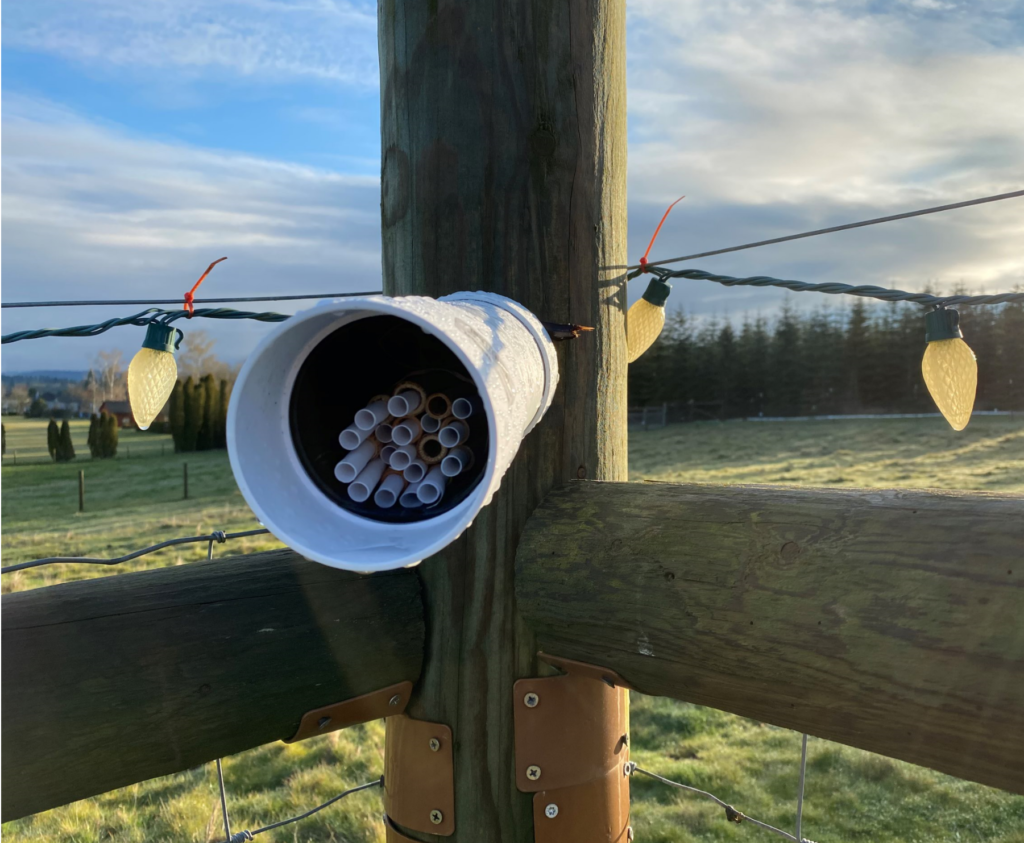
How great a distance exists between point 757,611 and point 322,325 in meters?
0.73

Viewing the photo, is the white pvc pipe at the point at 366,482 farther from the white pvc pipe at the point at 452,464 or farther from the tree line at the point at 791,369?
the tree line at the point at 791,369

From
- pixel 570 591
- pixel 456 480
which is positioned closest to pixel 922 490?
pixel 570 591

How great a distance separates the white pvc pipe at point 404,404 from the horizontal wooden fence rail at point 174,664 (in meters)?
0.37

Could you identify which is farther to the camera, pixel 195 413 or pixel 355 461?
pixel 195 413

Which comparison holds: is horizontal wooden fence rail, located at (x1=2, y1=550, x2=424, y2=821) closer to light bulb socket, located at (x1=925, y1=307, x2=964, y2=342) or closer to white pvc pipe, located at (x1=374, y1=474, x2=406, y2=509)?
white pvc pipe, located at (x1=374, y1=474, x2=406, y2=509)

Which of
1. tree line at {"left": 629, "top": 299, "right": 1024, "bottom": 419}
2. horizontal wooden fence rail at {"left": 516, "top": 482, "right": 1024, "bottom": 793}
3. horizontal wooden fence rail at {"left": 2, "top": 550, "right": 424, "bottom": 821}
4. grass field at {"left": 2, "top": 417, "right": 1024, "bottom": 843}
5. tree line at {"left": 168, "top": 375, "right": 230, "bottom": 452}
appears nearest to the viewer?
horizontal wooden fence rail at {"left": 516, "top": 482, "right": 1024, "bottom": 793}

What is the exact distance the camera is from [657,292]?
1742 mm

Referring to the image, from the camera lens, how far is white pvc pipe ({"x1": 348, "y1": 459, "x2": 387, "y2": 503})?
102cm

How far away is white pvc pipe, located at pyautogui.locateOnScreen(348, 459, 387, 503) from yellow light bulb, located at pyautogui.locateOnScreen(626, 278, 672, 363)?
0.84 meters

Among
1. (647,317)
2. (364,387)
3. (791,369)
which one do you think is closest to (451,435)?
(364,387)

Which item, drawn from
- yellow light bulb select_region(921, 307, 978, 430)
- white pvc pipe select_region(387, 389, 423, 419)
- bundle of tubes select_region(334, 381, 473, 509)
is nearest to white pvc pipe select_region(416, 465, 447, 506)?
bundle of tubes select_region(334, 381, 473, 509)

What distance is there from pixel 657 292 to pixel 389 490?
956 mm

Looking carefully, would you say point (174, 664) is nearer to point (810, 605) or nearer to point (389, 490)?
point (389, 490)

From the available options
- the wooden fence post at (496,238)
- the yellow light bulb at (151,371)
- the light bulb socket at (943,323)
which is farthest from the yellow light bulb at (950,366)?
the yellow light bulb at (151,371)
